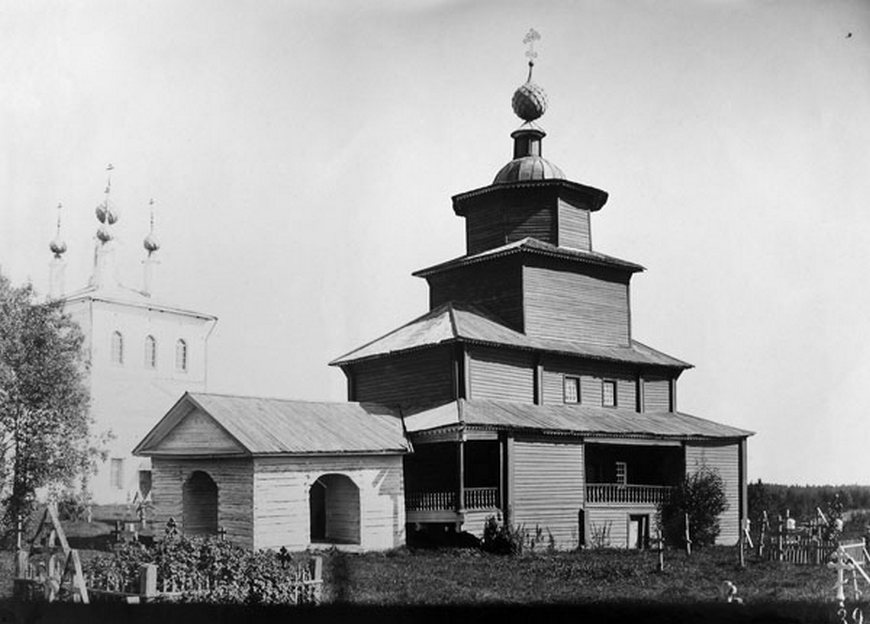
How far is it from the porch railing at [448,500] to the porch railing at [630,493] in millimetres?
3214

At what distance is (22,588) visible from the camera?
47.0 feet

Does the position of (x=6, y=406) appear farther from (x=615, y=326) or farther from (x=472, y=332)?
(x=615, y=326)

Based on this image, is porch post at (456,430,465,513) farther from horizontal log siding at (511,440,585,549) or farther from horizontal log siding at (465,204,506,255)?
horizontal log siding at (465,204,506,255)

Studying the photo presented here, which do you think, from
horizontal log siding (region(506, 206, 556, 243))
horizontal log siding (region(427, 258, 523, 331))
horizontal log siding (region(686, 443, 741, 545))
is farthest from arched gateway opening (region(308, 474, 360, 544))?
horizontal log siding (region(686, 443, 741, 545))

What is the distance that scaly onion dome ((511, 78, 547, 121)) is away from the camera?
57.1 ft

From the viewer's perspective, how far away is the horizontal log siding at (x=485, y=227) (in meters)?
26.5

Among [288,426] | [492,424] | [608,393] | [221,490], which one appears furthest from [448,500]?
[608,393]

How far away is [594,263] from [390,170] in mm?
12565

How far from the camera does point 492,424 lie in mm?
21641

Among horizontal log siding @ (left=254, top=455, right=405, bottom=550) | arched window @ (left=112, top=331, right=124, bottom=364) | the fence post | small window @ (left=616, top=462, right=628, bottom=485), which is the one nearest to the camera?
the fence post

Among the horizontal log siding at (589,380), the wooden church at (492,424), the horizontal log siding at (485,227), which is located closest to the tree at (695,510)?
the wooden church at (492,424)

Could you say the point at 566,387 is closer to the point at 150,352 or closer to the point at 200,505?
the point at 200,505

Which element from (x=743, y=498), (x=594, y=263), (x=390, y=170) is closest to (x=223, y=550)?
(x=390, y=170)

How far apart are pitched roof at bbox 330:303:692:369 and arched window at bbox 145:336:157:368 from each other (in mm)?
4591
